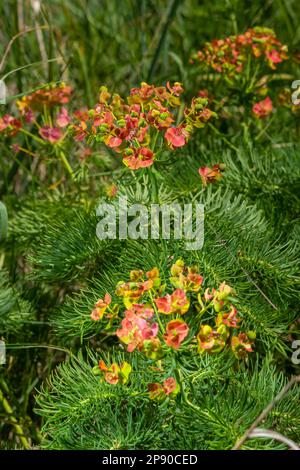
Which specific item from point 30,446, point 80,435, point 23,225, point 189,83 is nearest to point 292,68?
point 189,83

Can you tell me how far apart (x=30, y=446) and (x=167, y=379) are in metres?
0.43

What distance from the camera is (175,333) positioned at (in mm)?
787

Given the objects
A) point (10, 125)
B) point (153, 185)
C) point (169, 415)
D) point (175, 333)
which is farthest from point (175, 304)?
point (10, 125)

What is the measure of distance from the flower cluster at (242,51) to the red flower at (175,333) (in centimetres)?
65

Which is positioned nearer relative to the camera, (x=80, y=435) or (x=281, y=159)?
(x=80, y=435)

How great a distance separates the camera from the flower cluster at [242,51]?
1.32 metres

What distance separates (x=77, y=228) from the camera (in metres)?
1.10

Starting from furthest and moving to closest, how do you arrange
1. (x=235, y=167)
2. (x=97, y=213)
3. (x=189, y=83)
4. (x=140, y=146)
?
(x=189, y=83)
(x=235, y=167)
(x=97, y=213)
(x=140, y=146)

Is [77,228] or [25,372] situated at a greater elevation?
[77,228]

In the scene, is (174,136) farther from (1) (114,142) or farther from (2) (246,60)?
(2) (246,60)

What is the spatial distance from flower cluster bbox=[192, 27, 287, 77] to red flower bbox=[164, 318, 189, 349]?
2.13 ft

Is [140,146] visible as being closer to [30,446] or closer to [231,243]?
[231,243]

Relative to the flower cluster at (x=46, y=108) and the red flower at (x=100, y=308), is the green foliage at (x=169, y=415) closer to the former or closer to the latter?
the red flower at (x=100, y=308)

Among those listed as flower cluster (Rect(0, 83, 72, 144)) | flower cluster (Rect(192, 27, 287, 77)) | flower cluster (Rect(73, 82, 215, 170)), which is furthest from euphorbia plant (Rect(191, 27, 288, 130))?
flower cluster (Rect(73, 82, 215, 170))
